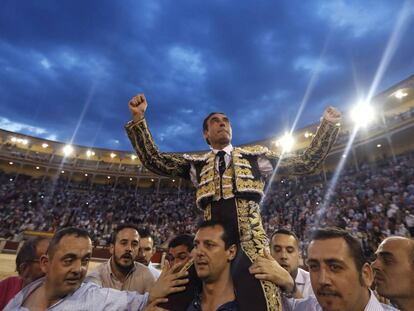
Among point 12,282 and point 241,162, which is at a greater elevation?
point 241,162

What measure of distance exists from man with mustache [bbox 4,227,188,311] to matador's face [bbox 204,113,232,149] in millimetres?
1183

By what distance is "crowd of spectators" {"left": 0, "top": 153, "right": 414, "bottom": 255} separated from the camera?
1255 centimetres

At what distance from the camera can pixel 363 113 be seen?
23094mm

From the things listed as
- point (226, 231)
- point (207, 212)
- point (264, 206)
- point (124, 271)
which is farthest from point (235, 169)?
point (264, 206)

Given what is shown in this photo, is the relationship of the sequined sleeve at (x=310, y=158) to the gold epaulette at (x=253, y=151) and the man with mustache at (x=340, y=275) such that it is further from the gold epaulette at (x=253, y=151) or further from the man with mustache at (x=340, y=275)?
the man with mustache at (x=340, y=275)

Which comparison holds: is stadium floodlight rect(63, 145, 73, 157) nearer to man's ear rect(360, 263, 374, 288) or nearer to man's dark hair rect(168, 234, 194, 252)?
man's dark hair rect(168, 234, 194, 252)

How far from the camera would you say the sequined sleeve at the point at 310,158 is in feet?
8.41

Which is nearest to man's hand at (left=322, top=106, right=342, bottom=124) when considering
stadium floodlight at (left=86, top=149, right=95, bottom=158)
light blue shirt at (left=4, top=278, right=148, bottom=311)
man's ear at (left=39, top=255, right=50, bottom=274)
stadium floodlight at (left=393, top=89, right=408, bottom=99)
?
light blue shirt at (left=4, top=278, right=148, bottom=311)

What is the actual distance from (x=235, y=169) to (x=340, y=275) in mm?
1074

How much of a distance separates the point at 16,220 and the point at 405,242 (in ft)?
A: 87.2

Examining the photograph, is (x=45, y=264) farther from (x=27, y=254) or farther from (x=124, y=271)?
(x=124, y=271)

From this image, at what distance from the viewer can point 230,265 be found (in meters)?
2.04

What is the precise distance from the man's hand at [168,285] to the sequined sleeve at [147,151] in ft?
3.13

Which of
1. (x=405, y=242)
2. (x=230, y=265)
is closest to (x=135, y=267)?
(x=230, y=265)
